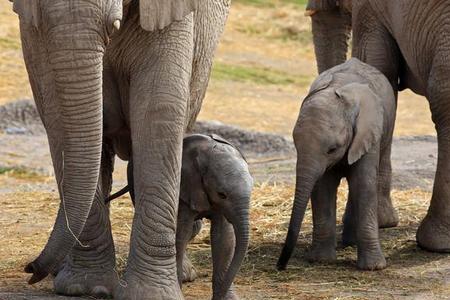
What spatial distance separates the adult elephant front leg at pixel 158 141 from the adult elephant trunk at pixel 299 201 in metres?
1.04

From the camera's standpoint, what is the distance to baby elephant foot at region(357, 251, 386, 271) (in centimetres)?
703

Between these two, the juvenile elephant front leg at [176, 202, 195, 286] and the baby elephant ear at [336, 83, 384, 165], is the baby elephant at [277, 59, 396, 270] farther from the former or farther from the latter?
the juvenile elephant front leg at [176, 202, 195, 286]

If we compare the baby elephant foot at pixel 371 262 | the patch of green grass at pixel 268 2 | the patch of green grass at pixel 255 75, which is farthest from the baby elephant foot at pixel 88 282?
the patch of green grass at pixel 268 2

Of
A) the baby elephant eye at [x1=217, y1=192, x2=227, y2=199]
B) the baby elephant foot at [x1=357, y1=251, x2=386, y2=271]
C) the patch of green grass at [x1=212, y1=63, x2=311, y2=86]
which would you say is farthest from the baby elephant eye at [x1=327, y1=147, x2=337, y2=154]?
the patch of green grass at [x1=212, y1=63, x2=311, y2=86]

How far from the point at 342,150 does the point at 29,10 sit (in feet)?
7.34

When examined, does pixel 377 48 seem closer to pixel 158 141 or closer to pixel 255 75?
pixel 158 141

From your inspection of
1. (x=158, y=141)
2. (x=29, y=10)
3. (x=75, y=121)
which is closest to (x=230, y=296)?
(x=158, y=141)

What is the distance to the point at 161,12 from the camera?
558 centimetres

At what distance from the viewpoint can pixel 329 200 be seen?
718 cm

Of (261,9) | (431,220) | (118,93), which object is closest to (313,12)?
(431,220)

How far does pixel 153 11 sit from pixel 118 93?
1.91 feet

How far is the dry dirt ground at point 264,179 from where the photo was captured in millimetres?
→ 6672

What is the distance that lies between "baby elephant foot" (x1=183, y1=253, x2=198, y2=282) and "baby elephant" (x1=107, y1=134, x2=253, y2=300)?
1.30ft

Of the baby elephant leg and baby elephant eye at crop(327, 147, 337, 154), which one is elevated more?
baby elephant eye at crop(327, 147, 337, 154)
